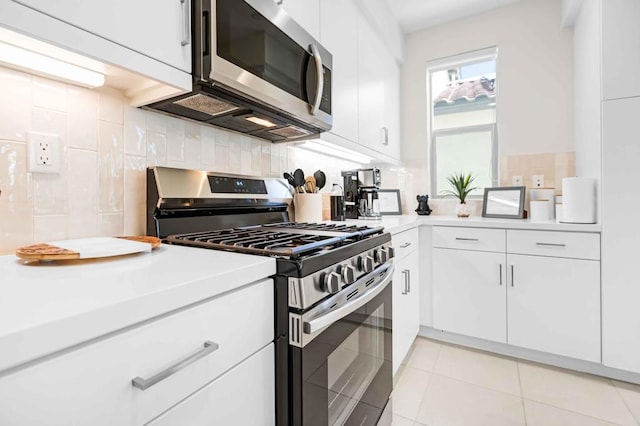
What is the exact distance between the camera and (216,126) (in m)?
1.42

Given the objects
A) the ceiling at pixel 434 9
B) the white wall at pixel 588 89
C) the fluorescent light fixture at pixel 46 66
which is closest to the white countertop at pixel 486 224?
the white wall at pixel 588 89

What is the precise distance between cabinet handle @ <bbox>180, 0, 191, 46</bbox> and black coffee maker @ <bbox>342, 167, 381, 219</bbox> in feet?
4.74

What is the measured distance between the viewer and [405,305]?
2000 millimetres

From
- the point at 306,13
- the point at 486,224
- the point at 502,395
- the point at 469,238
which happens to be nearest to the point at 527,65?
the point at 486,224

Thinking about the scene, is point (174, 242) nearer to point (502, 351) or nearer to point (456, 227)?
point (456, 227)

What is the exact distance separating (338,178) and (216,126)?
1.26 meters

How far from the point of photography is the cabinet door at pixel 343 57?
68.4 inches

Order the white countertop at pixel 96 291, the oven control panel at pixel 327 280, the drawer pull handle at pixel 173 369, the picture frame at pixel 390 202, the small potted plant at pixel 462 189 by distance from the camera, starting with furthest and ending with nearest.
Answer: the picture frame at pixel 390 202
the small potted plant at pixel 462 189
the oven control panel at pixel 327 280
the drawer pull handle at pixel 173 369
the white countertop at pixel 96 291

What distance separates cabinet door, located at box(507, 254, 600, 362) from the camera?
6.26ft

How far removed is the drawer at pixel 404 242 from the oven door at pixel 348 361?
0.37 metres

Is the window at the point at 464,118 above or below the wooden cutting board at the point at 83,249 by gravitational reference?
above

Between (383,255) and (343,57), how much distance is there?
4.04ft

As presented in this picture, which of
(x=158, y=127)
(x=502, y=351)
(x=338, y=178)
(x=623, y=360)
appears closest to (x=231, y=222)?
(x=158, y=127)

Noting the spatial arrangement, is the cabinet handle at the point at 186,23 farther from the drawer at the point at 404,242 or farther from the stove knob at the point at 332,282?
the drawer at the point at 404,242
